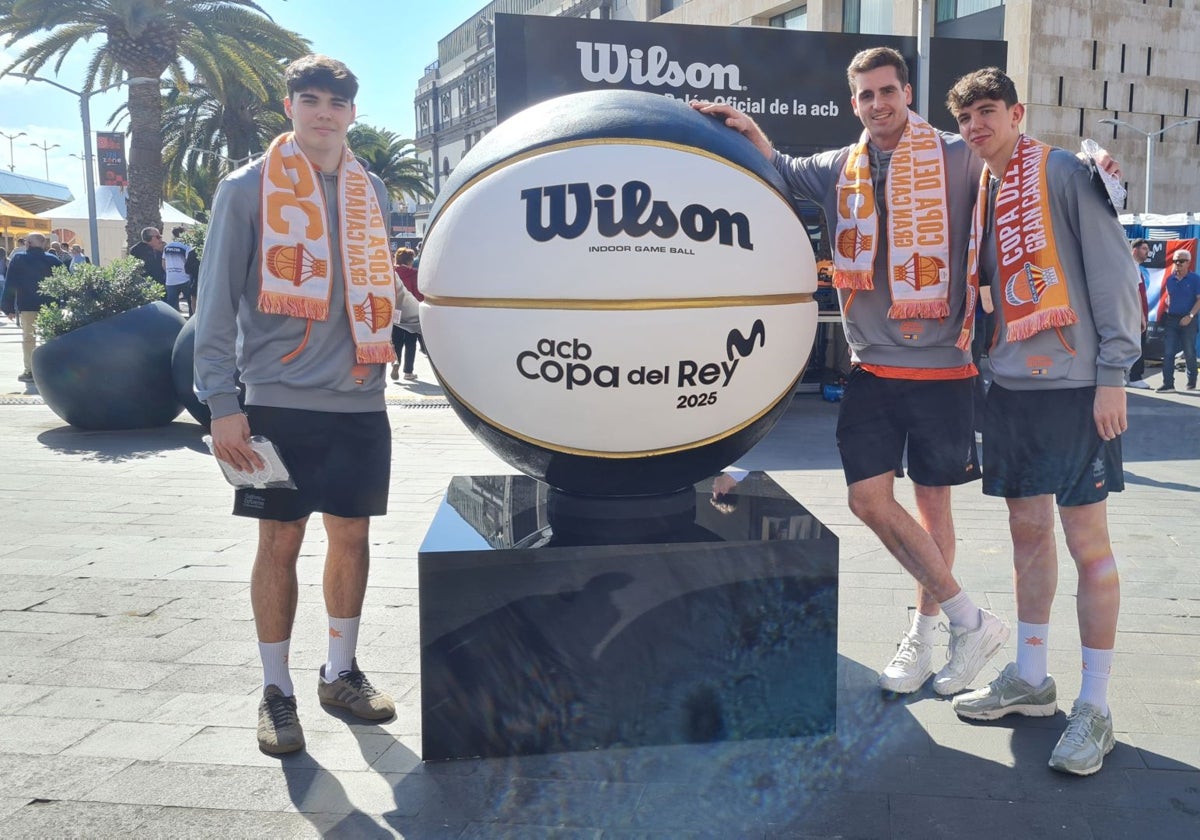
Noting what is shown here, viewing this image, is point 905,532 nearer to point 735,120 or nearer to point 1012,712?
point 1012,712

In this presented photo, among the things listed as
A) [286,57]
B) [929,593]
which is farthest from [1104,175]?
[286,57]

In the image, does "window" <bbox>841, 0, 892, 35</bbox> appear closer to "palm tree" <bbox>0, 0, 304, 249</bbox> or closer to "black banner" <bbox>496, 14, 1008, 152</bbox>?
"palm tree" <bbox>0, 0, 304, 249</bbox>

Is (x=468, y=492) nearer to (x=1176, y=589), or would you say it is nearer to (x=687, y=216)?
(x=687, y=216)

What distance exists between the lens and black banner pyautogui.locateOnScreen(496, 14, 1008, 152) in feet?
34.1

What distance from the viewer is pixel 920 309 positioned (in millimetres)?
3602

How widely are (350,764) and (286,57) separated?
24.1 metres

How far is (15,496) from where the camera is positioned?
7293 millimetres

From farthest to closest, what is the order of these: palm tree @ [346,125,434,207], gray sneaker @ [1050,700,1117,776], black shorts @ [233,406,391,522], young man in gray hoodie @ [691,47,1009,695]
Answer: palm tree @ [346,125,434,207] < young man in gray hoodie @ [691,47,1009,695] < black shorts @ [233,406,391,522] < gray sneaker @ [1050,700,1117,776]

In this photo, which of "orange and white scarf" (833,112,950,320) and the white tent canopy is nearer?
"orange and white scarf" (833,112,950,320)

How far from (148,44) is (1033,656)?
2288cm

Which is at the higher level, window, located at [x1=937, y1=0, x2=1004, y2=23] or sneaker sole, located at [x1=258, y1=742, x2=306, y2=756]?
window, located at [x1=937, y1=0, x2=1004, y2=23]

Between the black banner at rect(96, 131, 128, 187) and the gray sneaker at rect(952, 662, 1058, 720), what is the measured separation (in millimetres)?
27113

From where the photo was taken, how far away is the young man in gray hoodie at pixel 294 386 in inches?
133

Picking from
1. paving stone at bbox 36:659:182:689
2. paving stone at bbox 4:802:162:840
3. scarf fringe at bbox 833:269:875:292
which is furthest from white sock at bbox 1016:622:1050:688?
paving stone at bbox 36:659:182:689
